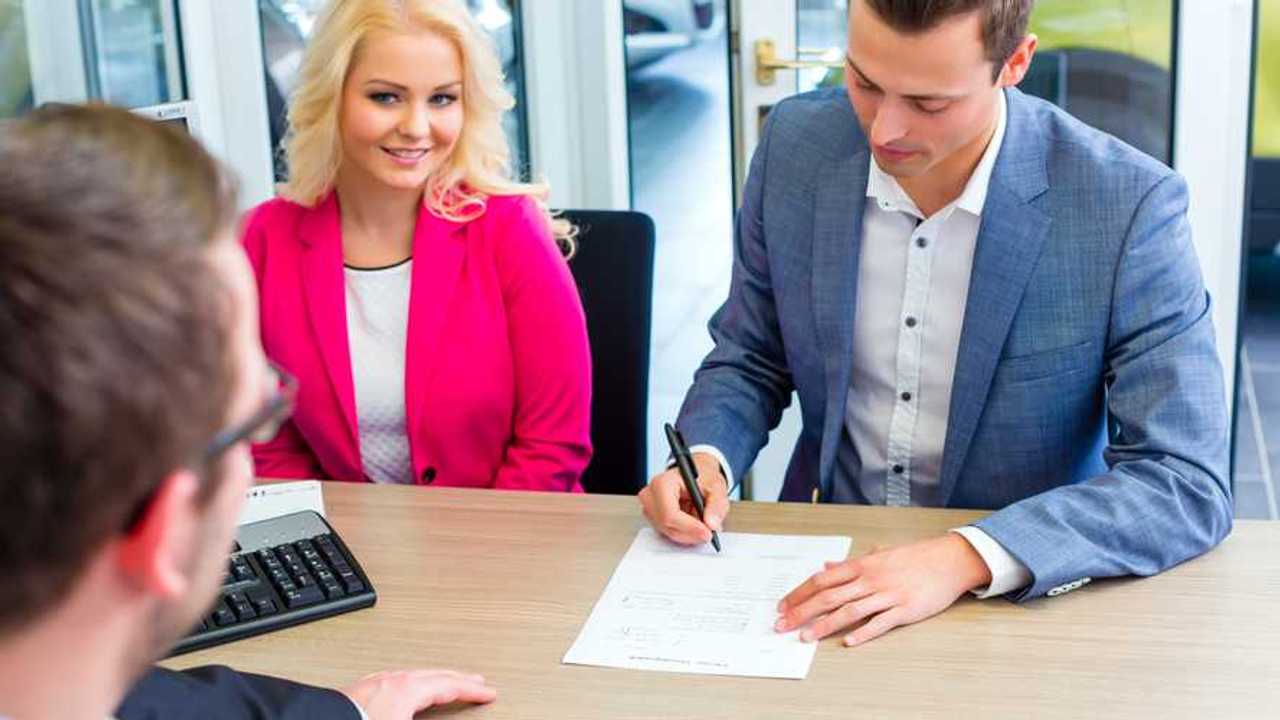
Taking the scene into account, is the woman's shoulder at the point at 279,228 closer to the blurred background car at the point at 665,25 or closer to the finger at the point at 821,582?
the finger at the point at 821,582

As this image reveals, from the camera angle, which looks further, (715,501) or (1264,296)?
(1264,296)

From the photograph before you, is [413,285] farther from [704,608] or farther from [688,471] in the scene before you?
[704,608]

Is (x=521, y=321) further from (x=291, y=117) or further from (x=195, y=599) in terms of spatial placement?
(x=195, y=599)

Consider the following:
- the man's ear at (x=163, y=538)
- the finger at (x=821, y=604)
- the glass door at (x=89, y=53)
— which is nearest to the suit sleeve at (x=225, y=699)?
the finger at (x=821, y=604)

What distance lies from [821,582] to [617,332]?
85 centimetres

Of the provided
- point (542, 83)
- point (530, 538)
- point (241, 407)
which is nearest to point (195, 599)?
point (241, 407)

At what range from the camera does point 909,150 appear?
1739mm

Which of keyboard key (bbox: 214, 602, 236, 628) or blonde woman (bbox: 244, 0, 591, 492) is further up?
blonde woman (bbox: 244, 0, 591, 492)

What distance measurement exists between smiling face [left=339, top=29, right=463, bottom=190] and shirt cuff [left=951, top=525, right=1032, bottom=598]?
3.32 ft

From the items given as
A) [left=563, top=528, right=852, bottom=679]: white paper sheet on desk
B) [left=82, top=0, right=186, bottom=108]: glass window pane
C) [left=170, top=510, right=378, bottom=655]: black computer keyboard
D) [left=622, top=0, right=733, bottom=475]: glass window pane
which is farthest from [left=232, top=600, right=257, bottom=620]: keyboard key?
[left=622, top=0, right=733, bottom=475]: glass window pane

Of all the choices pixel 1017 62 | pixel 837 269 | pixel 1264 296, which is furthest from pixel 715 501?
pixel 1264 296

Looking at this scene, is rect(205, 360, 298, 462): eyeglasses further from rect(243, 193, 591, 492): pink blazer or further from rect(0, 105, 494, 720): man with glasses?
rect(243, 193, 591, 492): pink blazer

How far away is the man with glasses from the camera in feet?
2.21

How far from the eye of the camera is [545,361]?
7.14 feet
